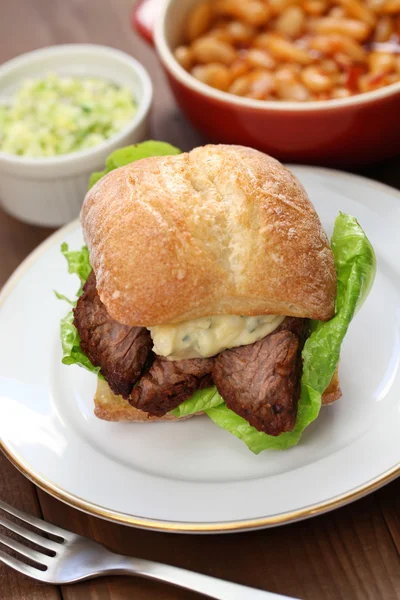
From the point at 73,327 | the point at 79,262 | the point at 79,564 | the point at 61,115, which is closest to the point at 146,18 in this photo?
the point at 61,115

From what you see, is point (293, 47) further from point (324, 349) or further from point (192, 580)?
point (192, 580)

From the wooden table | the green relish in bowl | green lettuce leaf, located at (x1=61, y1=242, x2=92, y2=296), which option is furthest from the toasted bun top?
the green relish in bowl

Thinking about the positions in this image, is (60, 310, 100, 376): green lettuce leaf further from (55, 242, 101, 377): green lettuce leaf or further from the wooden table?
the wooden table

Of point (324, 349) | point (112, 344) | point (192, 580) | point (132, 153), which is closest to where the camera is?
point (192, 580)

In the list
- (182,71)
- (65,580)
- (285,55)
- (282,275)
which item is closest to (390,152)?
(285,55)

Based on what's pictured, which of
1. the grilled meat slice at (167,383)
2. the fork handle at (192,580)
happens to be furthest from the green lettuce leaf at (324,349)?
the fork handle at (192,580)

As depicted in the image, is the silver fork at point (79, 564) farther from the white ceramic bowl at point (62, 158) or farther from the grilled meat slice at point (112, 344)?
the white ceramic bowl at point (62, 158)
